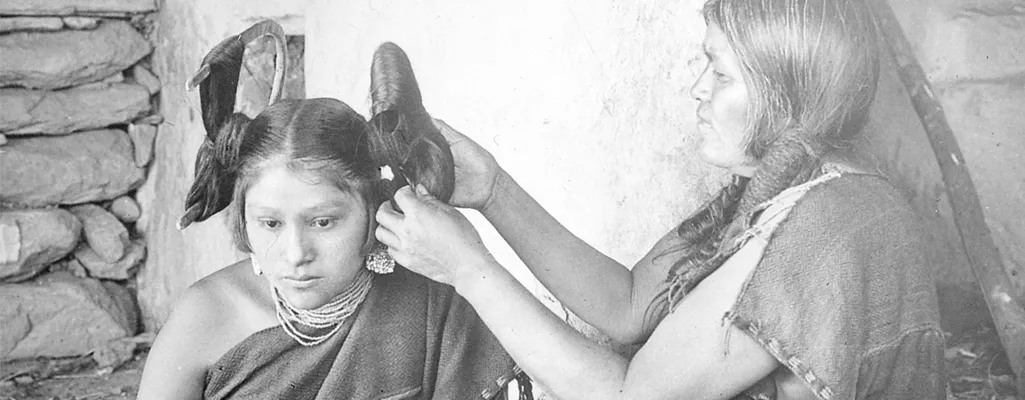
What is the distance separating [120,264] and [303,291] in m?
1.03

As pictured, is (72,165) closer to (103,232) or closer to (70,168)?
(70,168)

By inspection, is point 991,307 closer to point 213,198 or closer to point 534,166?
point 534,166

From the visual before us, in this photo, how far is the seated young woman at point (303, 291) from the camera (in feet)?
6.21

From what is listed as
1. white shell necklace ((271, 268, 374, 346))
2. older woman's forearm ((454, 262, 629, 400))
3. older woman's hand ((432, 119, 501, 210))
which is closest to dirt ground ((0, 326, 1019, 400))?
older woman's forearm ((454, 262, 629, 400))

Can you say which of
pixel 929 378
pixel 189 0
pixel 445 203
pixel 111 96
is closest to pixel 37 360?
pixel 111 96

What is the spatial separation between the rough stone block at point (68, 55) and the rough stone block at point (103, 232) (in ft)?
1.10

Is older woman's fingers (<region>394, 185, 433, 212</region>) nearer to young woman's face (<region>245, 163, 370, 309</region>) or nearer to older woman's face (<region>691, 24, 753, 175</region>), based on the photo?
young woman's face (<region>245, 163, 370, 309</region>)

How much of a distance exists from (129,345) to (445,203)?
1154 mm

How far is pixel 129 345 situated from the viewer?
2680mm

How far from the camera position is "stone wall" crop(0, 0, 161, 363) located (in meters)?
2.75

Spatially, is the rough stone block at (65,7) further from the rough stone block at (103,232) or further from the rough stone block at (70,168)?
the rough stone block at (103,232)

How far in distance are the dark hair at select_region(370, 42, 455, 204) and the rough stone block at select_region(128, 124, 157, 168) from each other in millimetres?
978

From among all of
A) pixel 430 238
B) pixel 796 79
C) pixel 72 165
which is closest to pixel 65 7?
pixel 72 165

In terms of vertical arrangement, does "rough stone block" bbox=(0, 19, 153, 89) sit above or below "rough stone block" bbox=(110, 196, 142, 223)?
above
